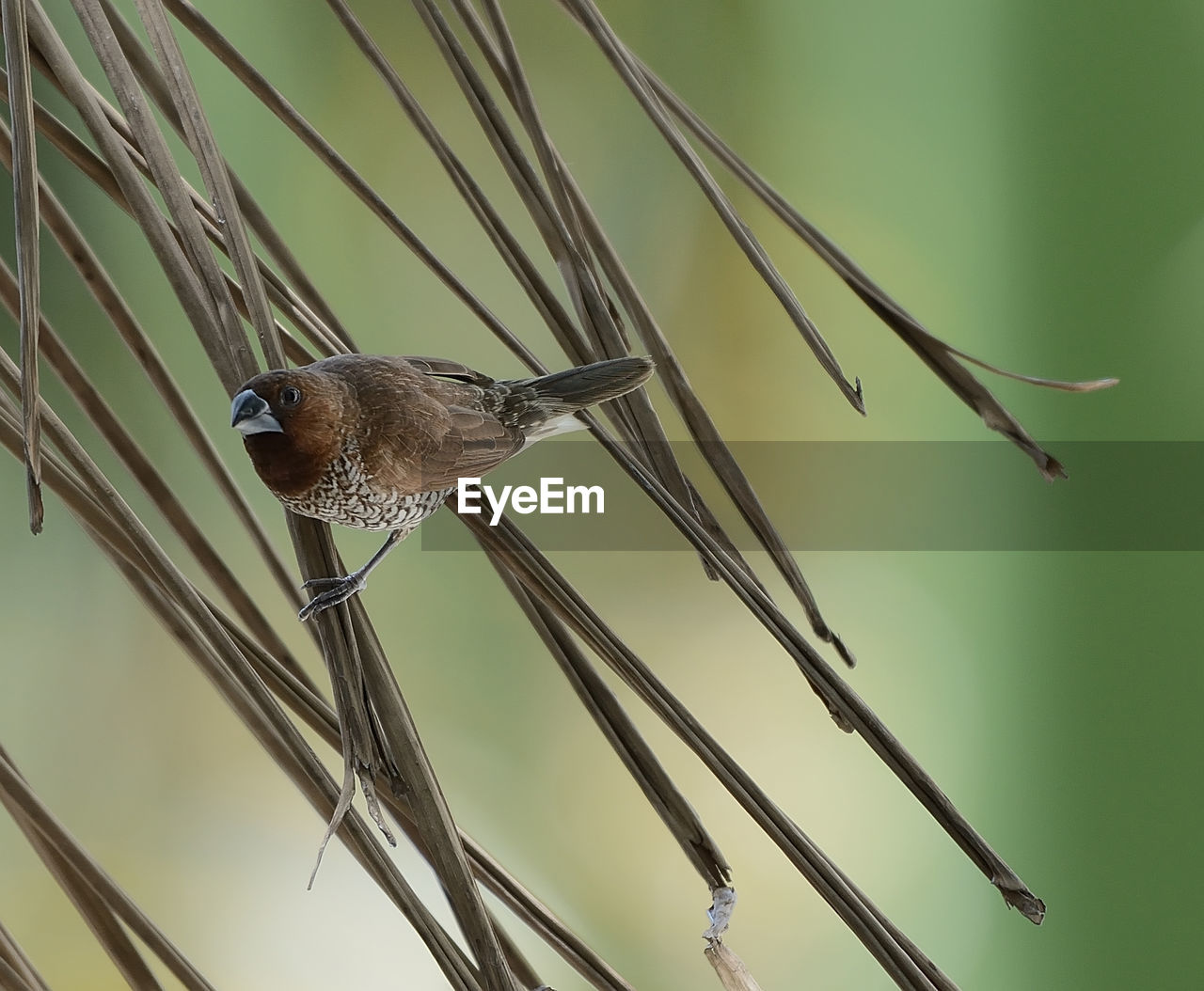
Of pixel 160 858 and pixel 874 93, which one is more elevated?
pixel 874 93

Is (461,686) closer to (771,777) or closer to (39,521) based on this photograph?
(771,777)

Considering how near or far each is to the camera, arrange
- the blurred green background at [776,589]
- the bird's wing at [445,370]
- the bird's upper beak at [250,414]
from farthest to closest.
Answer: the blurred green background at [776,589]
the bird's wing at [445,370]
the bird's upper beak at [250,414]

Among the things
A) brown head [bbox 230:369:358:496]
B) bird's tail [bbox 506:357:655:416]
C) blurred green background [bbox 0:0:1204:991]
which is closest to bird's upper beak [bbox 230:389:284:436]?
brown head [bbox 230:369:358:496]

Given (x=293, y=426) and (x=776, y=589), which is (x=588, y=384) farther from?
(x=776, y=589)

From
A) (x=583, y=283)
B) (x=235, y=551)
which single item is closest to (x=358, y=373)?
(x=583, y=283)

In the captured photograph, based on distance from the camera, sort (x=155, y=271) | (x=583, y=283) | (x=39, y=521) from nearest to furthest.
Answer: (x=39, y=521) → (x=583, y=283) → (x=155, y=271)

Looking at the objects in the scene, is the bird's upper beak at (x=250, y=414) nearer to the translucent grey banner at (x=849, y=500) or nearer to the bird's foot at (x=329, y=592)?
the bird's foot at (x=329, y=592)

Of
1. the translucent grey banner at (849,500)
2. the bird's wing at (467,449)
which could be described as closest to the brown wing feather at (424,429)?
the bird's wing at (467,449)
